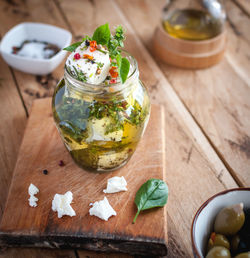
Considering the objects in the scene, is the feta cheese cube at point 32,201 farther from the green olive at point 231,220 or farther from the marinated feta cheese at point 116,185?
the green olive at point 231,220

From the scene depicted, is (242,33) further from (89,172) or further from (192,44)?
(89,172)

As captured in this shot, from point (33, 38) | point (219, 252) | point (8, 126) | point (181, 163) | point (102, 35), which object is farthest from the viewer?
point (33, 38)

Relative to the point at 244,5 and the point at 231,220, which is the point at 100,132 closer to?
the point at 231,220

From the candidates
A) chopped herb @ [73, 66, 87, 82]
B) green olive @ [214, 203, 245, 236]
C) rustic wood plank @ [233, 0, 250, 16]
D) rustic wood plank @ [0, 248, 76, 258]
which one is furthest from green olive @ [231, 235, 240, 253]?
rustic wood plank @ [233, 0, 250, 16]

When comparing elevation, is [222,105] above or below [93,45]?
below

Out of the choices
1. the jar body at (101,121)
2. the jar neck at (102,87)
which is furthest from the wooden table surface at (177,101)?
the jar neck at (102,87)

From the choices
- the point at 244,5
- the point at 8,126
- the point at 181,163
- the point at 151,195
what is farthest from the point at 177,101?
the point at 244,5

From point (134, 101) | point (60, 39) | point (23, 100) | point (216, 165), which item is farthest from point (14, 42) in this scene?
point (216, 165)

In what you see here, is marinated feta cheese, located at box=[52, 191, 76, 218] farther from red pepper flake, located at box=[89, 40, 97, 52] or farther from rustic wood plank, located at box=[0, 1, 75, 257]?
red pepper flake, located at box=[89, 40, 97, 52]
